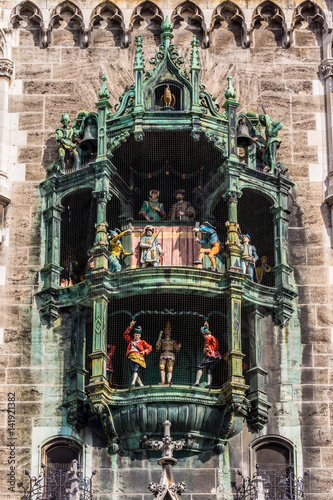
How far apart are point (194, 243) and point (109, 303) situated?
2.22m

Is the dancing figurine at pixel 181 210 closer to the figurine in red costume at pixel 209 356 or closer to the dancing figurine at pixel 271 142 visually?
the dancing figurine at pixel 271 142

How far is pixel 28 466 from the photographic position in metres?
31.7

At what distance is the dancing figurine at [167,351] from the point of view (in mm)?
32375

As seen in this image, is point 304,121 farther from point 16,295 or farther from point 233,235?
point 16,295

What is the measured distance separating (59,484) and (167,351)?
10.6 ft

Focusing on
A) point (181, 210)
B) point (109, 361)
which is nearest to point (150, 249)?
point (181, 210)

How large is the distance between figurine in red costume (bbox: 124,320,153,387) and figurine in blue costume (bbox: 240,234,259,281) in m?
2.41

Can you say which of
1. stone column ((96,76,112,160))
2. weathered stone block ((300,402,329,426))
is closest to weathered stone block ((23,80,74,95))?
stone column ((96,76,112,160))

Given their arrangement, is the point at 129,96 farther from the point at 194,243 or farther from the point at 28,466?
the point at 28,466

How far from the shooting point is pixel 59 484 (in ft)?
103

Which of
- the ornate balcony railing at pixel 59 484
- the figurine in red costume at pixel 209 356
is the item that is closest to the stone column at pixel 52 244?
the figurine in red costume at pixel 209 356

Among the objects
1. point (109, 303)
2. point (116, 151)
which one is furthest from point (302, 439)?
point (116, 151)

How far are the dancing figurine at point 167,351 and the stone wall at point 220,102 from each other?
1.72 meters

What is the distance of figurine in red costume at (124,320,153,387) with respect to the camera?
32.2m
